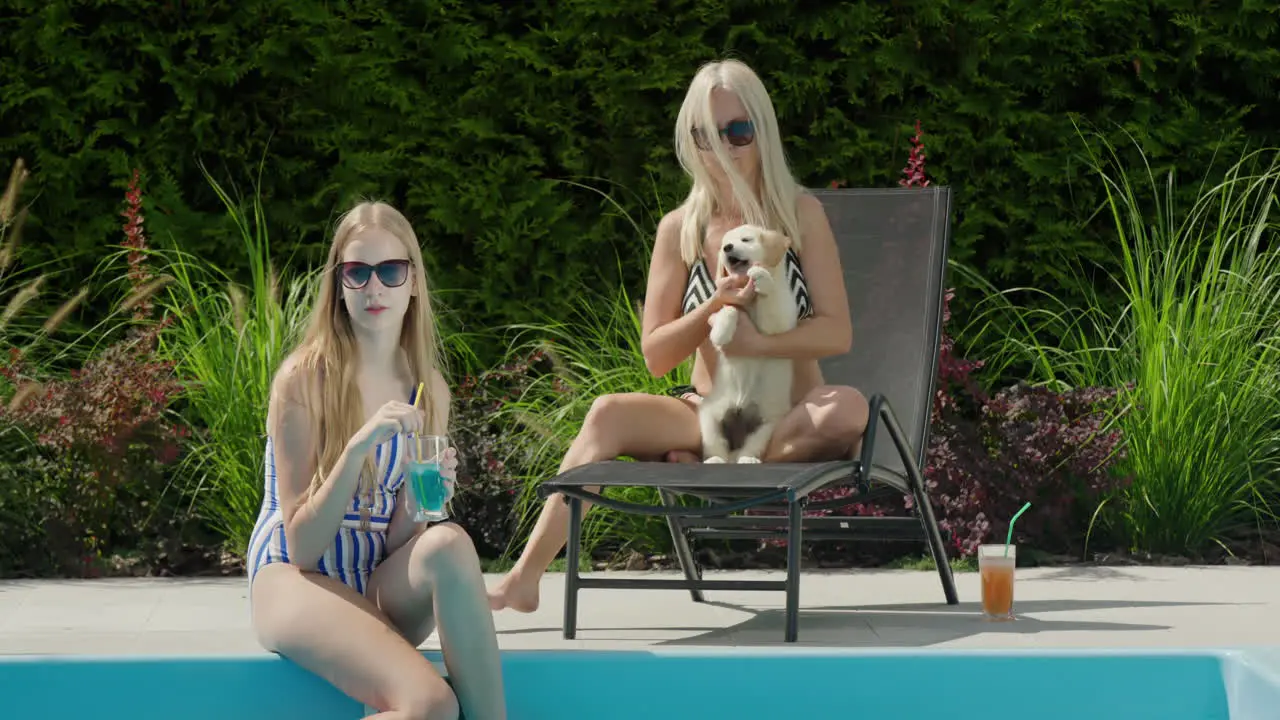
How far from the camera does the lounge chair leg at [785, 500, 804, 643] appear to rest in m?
3.71

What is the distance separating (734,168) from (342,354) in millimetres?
1548

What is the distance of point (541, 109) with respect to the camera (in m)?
6.39

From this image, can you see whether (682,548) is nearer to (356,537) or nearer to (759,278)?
(759,278)

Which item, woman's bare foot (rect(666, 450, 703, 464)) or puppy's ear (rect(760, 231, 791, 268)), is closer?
puppy's ear (rect(760, 231, 791, 268))

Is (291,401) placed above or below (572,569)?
above

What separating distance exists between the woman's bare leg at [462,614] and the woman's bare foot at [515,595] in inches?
41.7

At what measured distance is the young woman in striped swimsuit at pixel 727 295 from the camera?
415 cm

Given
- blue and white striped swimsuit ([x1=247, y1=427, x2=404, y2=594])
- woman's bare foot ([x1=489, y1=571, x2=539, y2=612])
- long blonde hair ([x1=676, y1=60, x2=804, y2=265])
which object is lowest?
woman's bare foot ([x1=489, y1=571, x2=539, y2=612])

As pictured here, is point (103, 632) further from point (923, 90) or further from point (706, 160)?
point (923, 90)

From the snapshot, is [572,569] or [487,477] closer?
[572,569]

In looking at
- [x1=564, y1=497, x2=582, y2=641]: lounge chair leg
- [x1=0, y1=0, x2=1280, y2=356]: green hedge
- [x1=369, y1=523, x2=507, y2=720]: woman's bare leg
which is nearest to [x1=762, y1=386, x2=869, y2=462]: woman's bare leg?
[x1=564, y1=497, x2=582, y2=641]: lounge chair leg

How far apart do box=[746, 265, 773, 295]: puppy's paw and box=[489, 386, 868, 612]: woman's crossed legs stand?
31 cm

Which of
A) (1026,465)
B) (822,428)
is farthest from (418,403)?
(1026,465)

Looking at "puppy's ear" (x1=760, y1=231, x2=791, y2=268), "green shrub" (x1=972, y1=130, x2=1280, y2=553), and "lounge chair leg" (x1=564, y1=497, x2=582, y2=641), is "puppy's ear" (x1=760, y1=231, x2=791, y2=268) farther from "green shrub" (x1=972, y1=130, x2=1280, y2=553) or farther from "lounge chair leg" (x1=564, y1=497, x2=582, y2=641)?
"green shrub" (x1=972, y1=130, x2=1280, y2=553)
